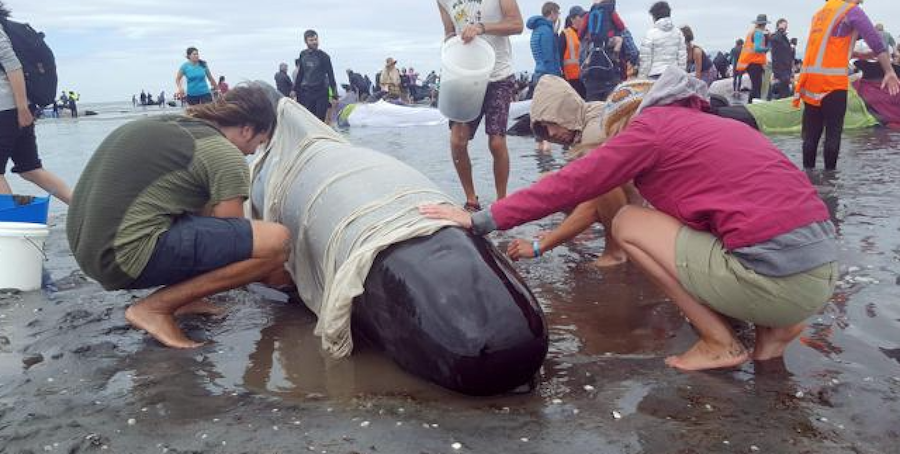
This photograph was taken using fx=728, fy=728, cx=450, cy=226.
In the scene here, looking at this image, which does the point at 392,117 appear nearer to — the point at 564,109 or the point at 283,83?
the point at 283,83

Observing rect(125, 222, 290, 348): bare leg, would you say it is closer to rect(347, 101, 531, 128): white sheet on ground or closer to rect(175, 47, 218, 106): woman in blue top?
rect(175, 47, 218, 106): woman in blue top

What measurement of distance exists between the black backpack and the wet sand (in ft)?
6.50

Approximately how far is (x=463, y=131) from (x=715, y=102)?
1.89 metres

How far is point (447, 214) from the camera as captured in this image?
2.94 m

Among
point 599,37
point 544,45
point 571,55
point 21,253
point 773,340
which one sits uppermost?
point 599,37

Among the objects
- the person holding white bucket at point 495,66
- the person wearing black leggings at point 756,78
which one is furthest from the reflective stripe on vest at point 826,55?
the person wearing black leggings at point 756,78

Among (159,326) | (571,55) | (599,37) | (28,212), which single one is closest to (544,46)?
(571,55)

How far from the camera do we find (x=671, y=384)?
2.69m

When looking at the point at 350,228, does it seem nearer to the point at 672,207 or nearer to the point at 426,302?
the point at 426,302

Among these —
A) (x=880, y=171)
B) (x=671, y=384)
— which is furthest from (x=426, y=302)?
(x=880, y=171)

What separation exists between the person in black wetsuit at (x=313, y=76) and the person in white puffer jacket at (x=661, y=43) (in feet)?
16.9

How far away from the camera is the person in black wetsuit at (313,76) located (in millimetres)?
11680

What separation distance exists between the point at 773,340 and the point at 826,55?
4573 mm

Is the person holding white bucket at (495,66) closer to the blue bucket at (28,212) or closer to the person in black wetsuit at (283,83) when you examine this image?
the blue bucket at (28,212)
